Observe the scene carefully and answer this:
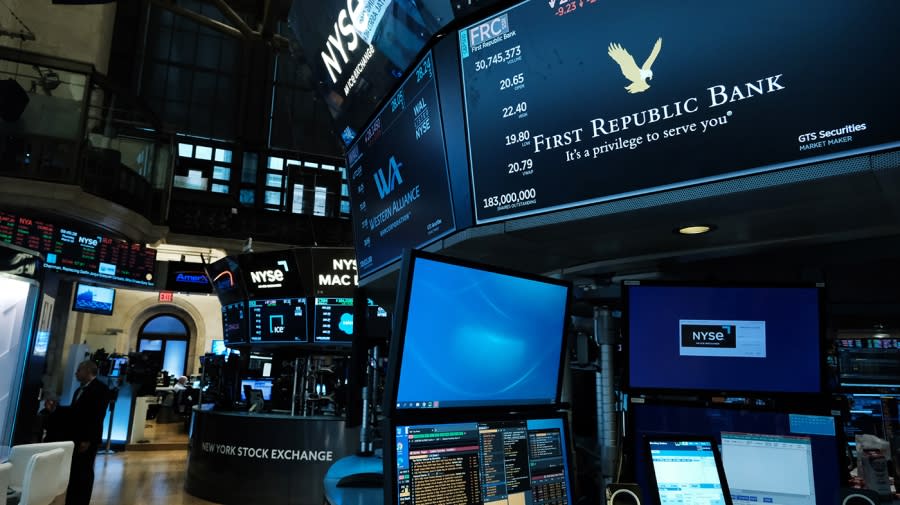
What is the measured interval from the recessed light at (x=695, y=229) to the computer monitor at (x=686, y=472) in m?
0.77

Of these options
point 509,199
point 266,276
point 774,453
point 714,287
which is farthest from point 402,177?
point 266,276

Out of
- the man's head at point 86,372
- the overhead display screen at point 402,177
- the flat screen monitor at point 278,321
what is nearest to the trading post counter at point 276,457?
the flat screen monitor at point 278,321

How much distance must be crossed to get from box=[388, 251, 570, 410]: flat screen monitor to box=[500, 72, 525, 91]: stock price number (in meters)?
0.76

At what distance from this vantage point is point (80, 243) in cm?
900

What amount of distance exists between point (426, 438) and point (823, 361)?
1.63 metres

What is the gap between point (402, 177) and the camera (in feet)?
9.21

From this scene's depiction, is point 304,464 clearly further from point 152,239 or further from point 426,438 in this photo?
point 152,239

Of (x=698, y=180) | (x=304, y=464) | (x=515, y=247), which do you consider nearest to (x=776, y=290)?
(x=698, y=180)

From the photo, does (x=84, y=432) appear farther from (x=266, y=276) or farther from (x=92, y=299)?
(x=92, y=299)

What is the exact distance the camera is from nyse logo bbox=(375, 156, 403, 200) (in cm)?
285

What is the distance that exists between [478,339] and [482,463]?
363 millimetres

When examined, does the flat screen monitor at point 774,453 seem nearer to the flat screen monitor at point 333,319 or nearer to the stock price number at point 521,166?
the stock price number at point 521,166

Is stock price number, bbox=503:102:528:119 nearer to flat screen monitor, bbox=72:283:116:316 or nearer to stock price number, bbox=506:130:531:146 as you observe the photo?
stock price number, bbox=506:130:531:146

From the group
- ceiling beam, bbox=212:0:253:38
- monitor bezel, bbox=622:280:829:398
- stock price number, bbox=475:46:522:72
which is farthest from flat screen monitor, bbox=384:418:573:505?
ceiling beam, bbox=212:0:253:38
